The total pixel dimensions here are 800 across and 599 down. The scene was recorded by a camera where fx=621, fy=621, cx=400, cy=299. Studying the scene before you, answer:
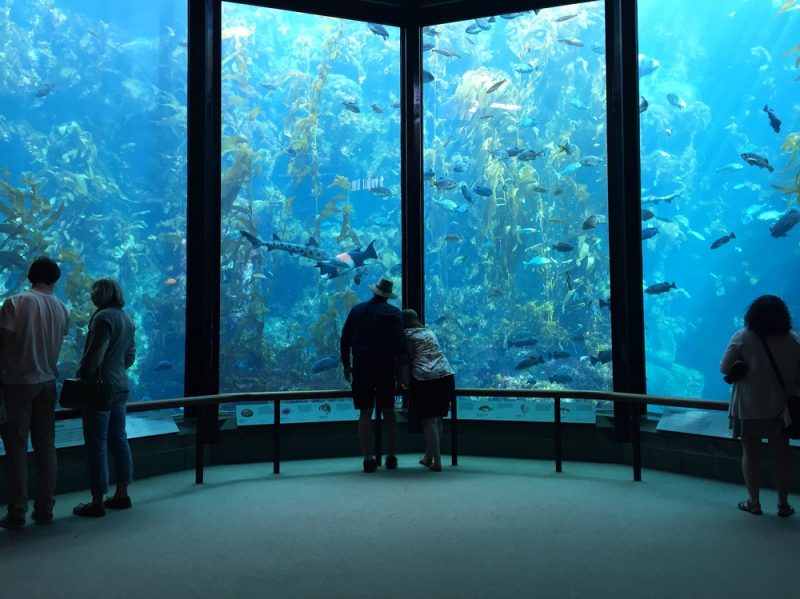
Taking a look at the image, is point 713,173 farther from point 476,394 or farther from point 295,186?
point 476,394

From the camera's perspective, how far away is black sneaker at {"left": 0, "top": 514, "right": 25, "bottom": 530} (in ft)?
12.0

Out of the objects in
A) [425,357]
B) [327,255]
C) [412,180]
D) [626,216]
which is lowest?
[425,357]

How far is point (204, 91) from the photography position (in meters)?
5.99

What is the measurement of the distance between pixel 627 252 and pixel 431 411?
97.4 inches

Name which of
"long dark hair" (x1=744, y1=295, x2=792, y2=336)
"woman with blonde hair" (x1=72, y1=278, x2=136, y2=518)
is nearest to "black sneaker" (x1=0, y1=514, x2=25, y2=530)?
"woman with blonde hair" (x1=72, y1=278, x2=136, y2=518)

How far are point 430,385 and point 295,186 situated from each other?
6.01 meters

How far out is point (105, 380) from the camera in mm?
4000

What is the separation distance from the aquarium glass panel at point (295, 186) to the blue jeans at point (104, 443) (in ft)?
14.9

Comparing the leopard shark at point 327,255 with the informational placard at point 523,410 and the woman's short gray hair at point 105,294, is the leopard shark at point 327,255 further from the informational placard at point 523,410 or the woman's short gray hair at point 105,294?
the woman's short gray hair at point 105,294

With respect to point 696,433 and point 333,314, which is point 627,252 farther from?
point 333,314

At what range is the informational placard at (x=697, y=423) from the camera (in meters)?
5.33

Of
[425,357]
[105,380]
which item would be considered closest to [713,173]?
[425,357]

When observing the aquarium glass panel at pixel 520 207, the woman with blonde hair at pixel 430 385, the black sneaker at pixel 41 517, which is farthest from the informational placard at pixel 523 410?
the aquarium glass panel at pixel 520 207

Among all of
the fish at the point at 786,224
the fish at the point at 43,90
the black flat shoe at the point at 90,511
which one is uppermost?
the fish at the point at 43,90
